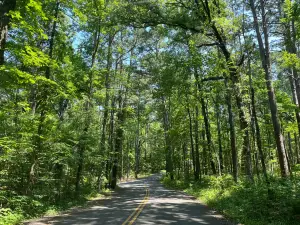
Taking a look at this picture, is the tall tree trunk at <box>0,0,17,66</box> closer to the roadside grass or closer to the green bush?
the green bush

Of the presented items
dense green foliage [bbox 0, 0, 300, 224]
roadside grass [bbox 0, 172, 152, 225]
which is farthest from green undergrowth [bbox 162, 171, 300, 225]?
roadside grass [bbox 0, 172, 152, 225]

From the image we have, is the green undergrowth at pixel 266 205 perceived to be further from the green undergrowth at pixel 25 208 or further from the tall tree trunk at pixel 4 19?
the tall tree trunk at pixel 4 19

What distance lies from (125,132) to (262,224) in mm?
19632

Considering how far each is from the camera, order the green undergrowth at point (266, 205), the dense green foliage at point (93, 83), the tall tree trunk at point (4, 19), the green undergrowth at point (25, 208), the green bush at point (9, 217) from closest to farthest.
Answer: the green undergrowth at point (266, 205) < the tall tree trunk at point (4, 19) < the green bush at point (9, 217) < the green undergrowth at point (25, 208) < the dense green foliage at point (93, 83)

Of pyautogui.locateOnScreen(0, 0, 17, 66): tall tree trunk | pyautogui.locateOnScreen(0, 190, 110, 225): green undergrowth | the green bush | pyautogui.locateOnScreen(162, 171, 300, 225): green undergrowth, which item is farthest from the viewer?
pyautogui.locateOnScreen(0, 190, 110, 225): green undergrowth

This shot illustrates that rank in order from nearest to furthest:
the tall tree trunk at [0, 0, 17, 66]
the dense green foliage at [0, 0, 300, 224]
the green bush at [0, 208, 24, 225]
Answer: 1. the tall tree trunk at [0, 0, 17, 66]
2. the green bush at [0, 208, 24, 225]
3. the dense green foliage at [0, 0, 300, 224]

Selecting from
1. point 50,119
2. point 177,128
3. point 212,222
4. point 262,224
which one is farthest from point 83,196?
point 177,128

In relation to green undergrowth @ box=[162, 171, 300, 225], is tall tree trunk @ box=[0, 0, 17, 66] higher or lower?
higher

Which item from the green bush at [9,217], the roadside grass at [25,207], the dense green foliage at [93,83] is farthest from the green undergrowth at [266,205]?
the green bush at [9,217]

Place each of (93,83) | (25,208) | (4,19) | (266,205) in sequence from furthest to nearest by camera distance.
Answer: (93,83) → (25,208) → (266,205) → (4,19)

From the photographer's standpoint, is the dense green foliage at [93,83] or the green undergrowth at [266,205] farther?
the dense green foliage at [93,83]

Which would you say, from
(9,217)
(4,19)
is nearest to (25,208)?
(9,217)

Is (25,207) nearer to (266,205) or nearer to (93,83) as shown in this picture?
(266,205)

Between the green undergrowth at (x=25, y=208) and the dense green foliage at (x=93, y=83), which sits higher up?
the dense green foliage at (x=93, y=83)
